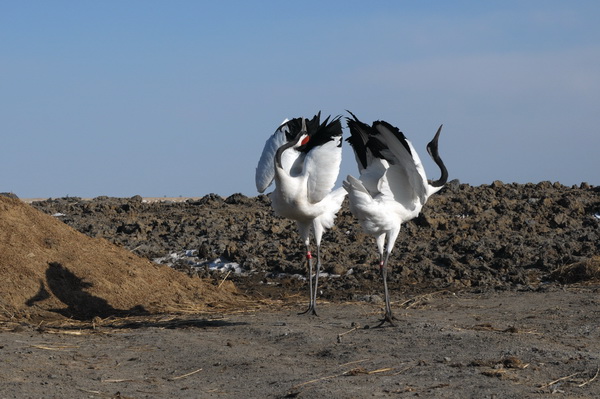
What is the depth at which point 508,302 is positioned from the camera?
11.9 metres

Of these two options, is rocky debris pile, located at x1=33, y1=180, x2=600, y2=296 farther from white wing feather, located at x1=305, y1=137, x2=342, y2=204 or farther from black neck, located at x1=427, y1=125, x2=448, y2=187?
black neck, located at x1=427, y1=125, x2=448, y2=187

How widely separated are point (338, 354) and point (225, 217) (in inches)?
389

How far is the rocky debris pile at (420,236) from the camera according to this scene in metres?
14.5

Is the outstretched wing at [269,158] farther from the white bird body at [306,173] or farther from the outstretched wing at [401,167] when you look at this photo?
the outstretched wing at [401,167]

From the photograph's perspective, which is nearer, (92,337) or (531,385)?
(531,385)

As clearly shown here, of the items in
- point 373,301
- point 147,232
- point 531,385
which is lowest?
point 531,385

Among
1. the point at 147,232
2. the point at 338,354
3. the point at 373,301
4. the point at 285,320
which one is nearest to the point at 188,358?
the point at 338,354

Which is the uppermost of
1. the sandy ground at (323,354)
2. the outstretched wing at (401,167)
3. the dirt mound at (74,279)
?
the outstretched wing at (401,167)

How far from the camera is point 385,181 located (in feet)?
34.6

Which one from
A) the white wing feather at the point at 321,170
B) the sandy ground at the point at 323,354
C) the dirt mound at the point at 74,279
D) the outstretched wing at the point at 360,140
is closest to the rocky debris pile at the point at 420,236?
the dirt mound at the point at 74,279

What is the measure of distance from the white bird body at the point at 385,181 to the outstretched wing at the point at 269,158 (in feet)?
5.12

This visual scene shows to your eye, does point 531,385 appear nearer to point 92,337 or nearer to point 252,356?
point 252,356

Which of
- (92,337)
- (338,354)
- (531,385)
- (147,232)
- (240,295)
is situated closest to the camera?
(531,385)

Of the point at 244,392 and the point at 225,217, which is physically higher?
the point at 225,217
